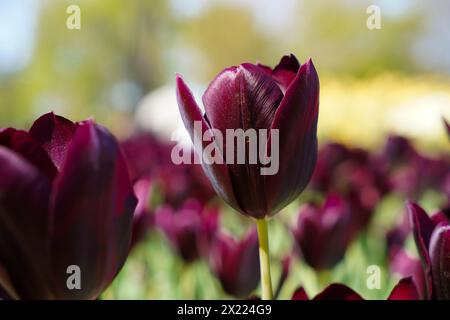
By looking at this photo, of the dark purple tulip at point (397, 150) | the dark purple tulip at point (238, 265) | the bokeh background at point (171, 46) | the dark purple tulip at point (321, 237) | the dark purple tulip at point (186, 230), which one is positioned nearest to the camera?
the dark purple tulip at point (238, 265)

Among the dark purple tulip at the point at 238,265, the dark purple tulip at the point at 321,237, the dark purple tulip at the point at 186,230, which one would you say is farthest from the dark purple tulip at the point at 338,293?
the dark purple tulip at the point at 186,230

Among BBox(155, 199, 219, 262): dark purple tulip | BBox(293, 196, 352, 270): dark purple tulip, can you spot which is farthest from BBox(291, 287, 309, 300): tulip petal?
BBox(155, 199, 219, 262): dark purple tulip

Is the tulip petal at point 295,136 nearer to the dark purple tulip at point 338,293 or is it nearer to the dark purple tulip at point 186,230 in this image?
the dark purple tulip at point 338,293

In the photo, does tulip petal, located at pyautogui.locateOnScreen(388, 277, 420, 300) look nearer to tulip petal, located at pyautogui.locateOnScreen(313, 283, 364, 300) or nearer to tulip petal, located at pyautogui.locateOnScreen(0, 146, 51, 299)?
tulip petal, located at pyautogui.locateOnScreen(313, 283, 364, 300)

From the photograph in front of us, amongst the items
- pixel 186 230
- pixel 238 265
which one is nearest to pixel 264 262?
pixel 238 265

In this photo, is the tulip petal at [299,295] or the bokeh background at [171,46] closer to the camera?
the tulip petal at [299,295]
